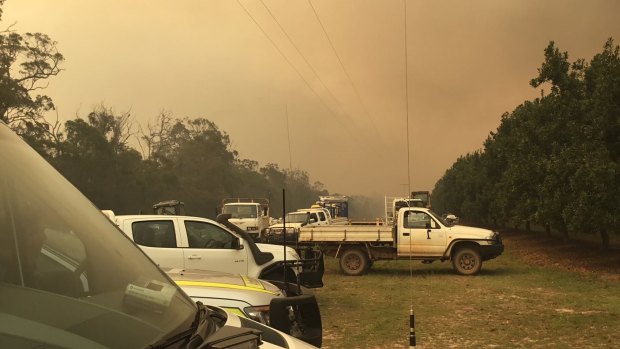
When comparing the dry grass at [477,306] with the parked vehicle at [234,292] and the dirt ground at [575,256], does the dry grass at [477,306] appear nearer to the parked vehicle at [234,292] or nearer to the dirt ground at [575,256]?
the dirt ground at [575,256]

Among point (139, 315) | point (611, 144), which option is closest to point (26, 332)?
point (139, 315)

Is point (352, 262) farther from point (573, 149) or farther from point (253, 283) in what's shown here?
point (253, 283)

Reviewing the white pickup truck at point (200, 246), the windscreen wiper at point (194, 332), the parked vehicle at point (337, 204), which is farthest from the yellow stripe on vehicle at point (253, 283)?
the parked vehicle at point (337, 204)

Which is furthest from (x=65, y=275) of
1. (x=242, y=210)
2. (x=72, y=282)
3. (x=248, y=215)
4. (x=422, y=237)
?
(x=242, y=210)

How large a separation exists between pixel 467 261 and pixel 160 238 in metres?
10.0

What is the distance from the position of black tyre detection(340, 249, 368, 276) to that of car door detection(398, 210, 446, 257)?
3.61 ft

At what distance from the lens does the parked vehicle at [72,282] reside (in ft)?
4.68

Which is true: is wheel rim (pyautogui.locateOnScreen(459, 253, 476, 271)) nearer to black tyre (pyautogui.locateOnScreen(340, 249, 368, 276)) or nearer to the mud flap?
black tyre (pyautogui.locateOnScreen(340, 249, 368, 276))

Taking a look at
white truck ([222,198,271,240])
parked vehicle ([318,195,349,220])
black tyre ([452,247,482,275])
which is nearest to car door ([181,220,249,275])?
black tyre ([452,247,482,275])

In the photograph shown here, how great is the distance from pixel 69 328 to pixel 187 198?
250ft

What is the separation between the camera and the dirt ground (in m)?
18.6

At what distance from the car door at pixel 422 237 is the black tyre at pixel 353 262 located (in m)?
1.10

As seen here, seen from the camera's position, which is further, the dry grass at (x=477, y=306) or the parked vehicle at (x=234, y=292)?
the dry grass at (x=477, y=306)

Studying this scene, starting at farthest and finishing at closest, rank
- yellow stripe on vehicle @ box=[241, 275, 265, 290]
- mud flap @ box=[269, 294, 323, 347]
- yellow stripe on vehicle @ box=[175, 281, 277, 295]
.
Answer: yellow stripe on vehicle @ box=[241, 275, 265, 290]
yellow stripe on vehicle @ box=[175, 281, 277, 295]
mud flap @ box=[269, 294, 323, 347]
